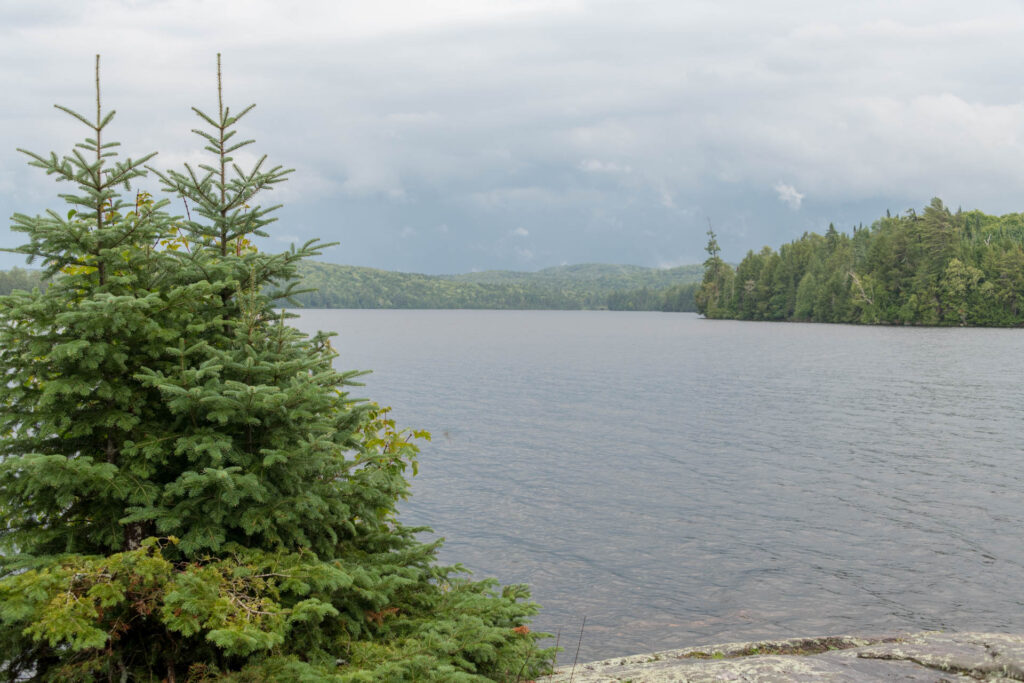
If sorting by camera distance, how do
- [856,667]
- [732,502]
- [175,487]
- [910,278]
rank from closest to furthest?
[175,487]
[856,667]
[732,502]
[910,278]

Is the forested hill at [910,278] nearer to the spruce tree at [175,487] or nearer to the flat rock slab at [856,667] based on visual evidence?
the flat rock slab at [856,667]

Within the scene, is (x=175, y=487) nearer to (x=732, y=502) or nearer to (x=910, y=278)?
(x=732, y=502)

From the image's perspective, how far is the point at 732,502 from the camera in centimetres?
2467

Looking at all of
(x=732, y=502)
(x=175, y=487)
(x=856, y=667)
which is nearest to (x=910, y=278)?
(x=732, y=502)

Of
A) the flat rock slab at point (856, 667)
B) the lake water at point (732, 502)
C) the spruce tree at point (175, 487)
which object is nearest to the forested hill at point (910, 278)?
the lake water at point (732, 502)

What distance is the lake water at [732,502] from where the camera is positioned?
1612 centimetres

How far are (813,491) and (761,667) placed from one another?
18.8m

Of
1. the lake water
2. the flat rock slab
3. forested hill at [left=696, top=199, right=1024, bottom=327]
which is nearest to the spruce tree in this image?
the flat rock slab

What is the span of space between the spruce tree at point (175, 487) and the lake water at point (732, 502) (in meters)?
7.52

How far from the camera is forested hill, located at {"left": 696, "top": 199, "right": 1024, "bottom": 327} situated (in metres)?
145

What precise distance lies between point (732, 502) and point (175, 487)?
20907 millimetres

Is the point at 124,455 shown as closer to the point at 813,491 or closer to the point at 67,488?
the point at 67,488

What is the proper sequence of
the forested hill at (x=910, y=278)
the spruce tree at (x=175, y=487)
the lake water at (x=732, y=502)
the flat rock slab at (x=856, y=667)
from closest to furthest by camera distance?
the spruce tree at (x=175, y=487) < the flat rock slab at (x=856, y=667) < the lake water at (x=732, y=502) < the forested hill at (x=910, y=278)

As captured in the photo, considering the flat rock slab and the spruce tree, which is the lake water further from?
the spruce tree
